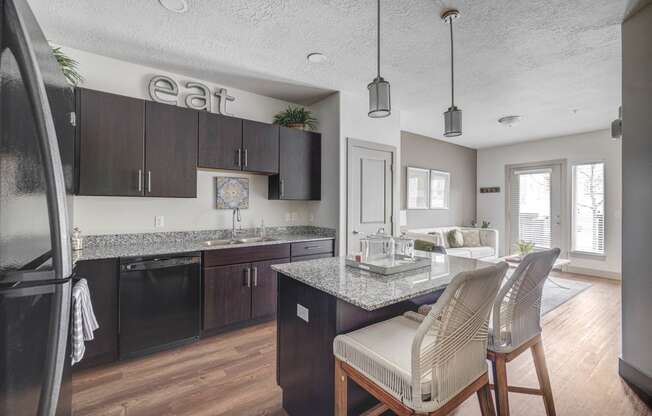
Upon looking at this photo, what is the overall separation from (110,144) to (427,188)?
504 centimetres

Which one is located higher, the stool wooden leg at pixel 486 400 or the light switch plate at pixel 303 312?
the light switch plate at pixel 303 312

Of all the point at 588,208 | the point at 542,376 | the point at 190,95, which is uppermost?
the point at 190,95

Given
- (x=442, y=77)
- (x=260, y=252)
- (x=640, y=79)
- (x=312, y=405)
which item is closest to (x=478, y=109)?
(x=442, y=77)

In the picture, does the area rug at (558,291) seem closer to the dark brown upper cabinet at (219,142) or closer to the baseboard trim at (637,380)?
the baseboard trim at (637,380)

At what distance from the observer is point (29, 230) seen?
0.72 meters

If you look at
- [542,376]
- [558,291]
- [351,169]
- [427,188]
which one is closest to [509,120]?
[427,188]

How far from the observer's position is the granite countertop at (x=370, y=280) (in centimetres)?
128

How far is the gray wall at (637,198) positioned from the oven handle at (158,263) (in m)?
3.43

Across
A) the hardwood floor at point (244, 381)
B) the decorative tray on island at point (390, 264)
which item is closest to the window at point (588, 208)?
the hardwood floor at point (244, 381)

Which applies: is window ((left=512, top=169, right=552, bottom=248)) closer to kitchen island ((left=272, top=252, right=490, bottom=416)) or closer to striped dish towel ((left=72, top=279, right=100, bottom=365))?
kitchen island ((left=272, top=252, right=490, bottom=416))

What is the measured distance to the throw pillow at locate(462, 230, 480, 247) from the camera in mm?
5715

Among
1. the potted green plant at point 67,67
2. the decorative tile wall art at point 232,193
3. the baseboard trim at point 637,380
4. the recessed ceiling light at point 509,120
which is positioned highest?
the recessed ceiling light at point 509,120

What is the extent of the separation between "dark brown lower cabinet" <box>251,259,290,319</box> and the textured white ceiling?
205 centimetres

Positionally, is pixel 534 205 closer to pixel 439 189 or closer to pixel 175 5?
pixel 439 189
